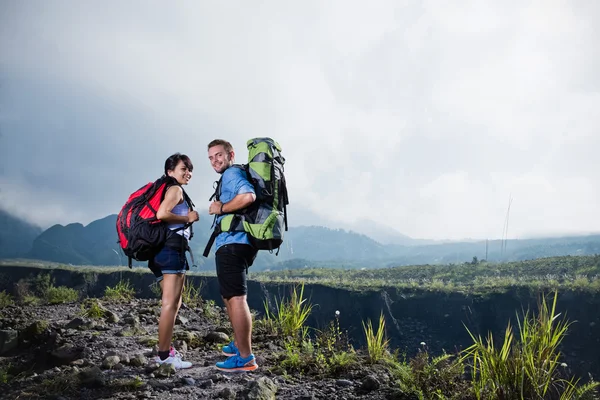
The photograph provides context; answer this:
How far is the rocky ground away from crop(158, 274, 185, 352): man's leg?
290mm

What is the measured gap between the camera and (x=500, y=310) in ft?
81.8

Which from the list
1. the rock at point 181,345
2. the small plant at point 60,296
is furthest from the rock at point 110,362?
the small plant at point 60,296

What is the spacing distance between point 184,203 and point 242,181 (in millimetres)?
607

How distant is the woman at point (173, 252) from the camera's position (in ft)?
11.2

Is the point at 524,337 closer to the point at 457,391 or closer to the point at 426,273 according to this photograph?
the point at 457,391

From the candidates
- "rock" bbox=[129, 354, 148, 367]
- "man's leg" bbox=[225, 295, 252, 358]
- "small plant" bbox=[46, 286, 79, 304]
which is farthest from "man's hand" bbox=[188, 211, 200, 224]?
"small plant" bbox=[46, 286, 79, 304]

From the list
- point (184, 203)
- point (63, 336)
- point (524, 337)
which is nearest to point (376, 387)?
point (524, 337)

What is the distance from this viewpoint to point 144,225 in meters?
3.44

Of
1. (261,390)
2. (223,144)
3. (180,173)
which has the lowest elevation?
(261,390)

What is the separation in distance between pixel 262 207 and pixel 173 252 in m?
0.84

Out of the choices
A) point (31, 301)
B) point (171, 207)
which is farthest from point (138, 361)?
point (31, 301)

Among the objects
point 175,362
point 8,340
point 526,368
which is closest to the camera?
point 526,368

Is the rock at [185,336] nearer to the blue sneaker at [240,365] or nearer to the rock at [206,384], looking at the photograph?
the blue sneaker at [240,365]

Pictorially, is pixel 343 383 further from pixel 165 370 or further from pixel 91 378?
pixel 91 378
